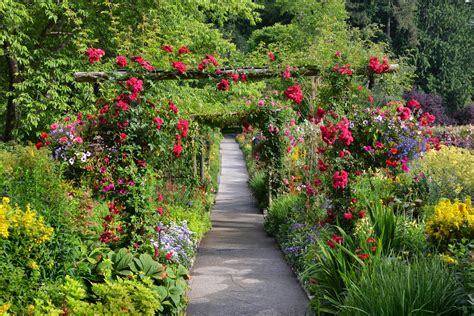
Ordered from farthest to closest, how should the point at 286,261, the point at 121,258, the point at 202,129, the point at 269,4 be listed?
1. the point at 269,4
2. the point at 202,129
3. the point at 286,261
4. the point at 121,258

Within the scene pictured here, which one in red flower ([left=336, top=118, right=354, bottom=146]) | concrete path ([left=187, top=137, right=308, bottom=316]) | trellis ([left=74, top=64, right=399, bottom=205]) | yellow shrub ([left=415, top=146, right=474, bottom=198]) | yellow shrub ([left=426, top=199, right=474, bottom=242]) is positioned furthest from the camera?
yellow shrub ([left=415, top=146, right=474, bottom=198])

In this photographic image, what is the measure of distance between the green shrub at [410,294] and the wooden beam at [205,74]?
365cm

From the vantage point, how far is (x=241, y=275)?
7.61m

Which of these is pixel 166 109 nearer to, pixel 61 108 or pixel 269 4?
pixel 61 108

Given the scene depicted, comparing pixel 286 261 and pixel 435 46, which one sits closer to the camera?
pixel 286 261

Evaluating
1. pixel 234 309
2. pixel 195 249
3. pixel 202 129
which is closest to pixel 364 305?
pixel 234 309

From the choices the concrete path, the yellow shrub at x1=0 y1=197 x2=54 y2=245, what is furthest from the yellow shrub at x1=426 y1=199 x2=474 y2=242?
the yellow shrub at x1=0 y1=197 x2=54 y2=245

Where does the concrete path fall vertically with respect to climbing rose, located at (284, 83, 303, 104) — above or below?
below

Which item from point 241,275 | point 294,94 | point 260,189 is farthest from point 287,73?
point 260,189

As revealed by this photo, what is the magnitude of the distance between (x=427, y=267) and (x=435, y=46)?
4002 cm

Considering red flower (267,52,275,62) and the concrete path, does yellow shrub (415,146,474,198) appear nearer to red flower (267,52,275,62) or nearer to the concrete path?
the concrete path

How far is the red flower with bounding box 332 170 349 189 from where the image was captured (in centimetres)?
633

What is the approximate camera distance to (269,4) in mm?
41312

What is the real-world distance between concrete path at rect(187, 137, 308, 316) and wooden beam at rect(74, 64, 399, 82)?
262 centimetres
